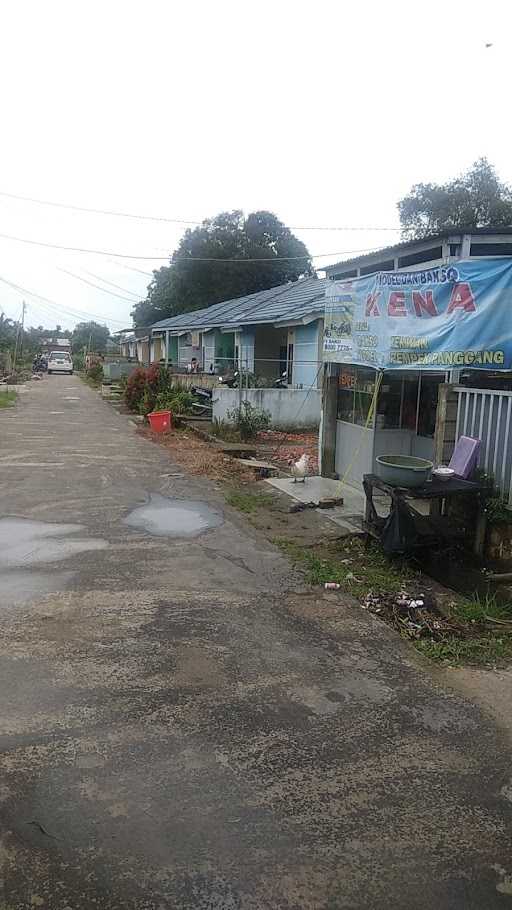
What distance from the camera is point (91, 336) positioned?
85.2m

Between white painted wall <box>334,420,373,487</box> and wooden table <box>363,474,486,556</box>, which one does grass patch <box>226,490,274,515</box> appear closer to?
white painted wall <box>334,420,373,487</box>

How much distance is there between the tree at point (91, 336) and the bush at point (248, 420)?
72.3 meters

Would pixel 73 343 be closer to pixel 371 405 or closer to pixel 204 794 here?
pixel 371 405

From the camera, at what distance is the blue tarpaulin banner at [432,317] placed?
648 cm

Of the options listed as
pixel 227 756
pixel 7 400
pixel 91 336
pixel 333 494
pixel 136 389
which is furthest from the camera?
pixel 91 336

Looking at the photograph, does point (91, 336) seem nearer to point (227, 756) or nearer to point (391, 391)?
point (391, 391)

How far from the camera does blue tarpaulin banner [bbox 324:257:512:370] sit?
648 centimetres

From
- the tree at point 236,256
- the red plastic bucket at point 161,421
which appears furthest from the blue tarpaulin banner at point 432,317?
the tree at point 236,256

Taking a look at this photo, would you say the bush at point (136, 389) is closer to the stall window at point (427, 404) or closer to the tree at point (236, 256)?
the stall window at point (427, 404)

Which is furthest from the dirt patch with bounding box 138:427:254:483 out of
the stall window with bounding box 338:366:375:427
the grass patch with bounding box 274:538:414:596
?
the grass patch with bounding box 274:538:414:596

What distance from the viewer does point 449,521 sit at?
22.8 feet

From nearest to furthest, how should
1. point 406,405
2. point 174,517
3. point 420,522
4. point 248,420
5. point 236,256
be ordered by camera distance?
point 420,522 → point 174,517 → point 406,405 → point 248,420 → point 236,256

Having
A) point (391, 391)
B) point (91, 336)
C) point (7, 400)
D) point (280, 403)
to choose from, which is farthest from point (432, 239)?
point (91, 336)

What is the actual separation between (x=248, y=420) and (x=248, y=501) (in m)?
7.02
